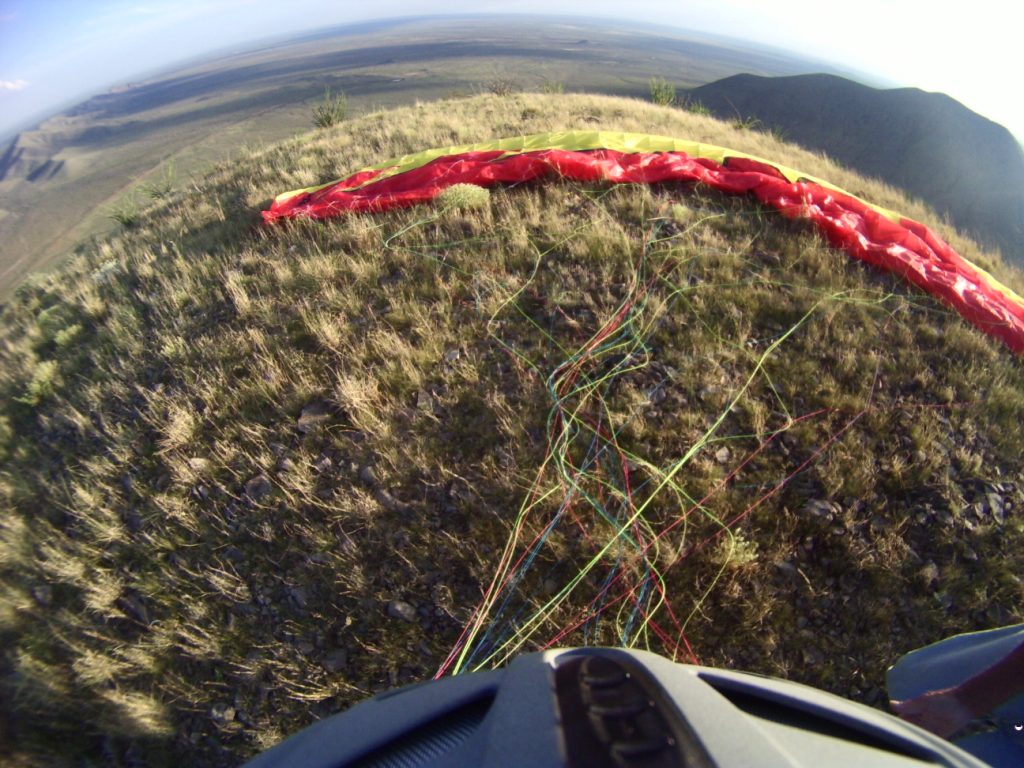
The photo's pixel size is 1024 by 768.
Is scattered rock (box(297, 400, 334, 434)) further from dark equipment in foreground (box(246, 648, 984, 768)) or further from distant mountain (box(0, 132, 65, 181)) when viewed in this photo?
distant mountain (box(0, 132, 65, 181))

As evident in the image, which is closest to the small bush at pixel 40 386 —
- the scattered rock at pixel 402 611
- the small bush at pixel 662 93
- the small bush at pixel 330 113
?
the scattered rock at pixel 402 611

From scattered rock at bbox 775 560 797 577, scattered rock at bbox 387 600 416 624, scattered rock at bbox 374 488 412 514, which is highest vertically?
scattered rock at bbox 374 488 412 514

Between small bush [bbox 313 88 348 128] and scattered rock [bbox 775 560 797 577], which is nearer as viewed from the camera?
scattered rock [bbox 775 560 797 577]

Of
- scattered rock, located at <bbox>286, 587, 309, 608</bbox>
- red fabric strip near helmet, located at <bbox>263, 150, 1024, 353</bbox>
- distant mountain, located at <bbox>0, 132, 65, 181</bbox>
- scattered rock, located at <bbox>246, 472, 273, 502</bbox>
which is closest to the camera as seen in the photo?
scattered rock, located at <bbox>286, 587, 309, 608</bbox>

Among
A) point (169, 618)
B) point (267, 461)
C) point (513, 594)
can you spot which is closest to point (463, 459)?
point (513, 594)

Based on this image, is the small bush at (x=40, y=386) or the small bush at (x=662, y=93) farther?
the small bush at (x=662, y=93)

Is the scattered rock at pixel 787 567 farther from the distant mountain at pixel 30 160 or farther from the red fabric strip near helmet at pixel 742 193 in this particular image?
the distant mountain at pixel 30 160

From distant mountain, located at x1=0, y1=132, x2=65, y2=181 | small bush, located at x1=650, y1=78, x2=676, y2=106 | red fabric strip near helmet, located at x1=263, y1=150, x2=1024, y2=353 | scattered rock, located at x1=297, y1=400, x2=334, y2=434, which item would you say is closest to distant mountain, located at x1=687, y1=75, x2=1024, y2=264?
small bush, located at x1=650, y1=78, x2=676, y2=106
